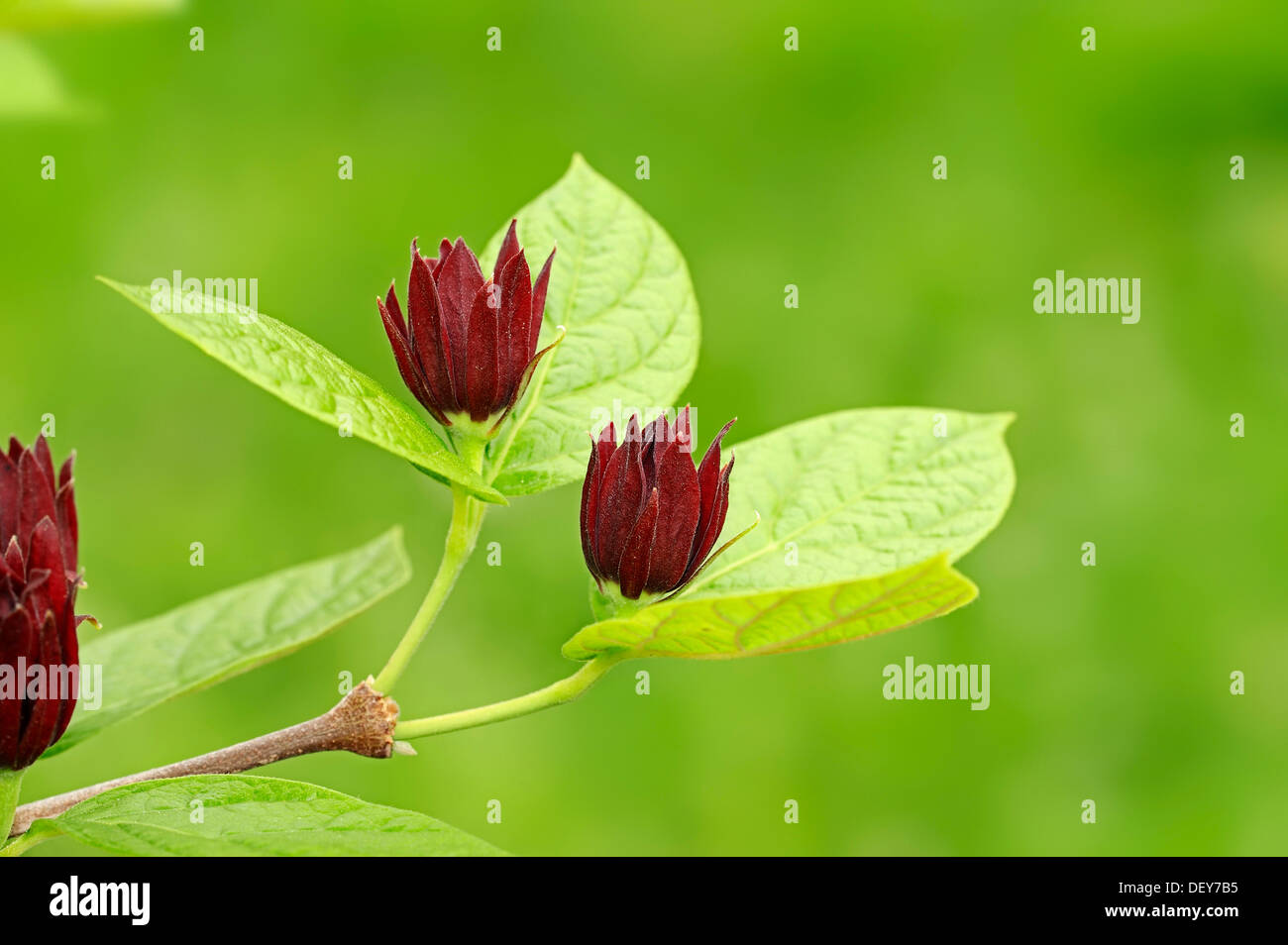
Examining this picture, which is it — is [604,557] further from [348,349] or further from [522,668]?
[348,349]

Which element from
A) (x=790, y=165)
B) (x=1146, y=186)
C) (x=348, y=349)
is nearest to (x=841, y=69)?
(x=790, y=165)

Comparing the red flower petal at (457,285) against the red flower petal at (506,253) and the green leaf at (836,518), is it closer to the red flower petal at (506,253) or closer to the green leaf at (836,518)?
the red flower petal at (506,253)

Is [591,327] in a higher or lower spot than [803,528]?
higher

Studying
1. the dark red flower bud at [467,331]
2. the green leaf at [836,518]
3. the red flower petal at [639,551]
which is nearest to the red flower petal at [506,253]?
the dark red flower bud at [467,331]

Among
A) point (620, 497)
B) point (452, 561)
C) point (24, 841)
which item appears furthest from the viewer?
point (452, 561)

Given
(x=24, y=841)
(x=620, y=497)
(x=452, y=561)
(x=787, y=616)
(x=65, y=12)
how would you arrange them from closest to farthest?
(x=65, y=12)
(x=787, y=616)
(x=24, y=841)
(x=620, y=497)
(x=452, y=561)

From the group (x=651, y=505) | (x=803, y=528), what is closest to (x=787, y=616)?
(x=651, y=505)

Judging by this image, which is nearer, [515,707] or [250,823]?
[250,823]

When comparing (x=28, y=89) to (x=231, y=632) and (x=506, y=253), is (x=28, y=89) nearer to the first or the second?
(x=506, y=253)
